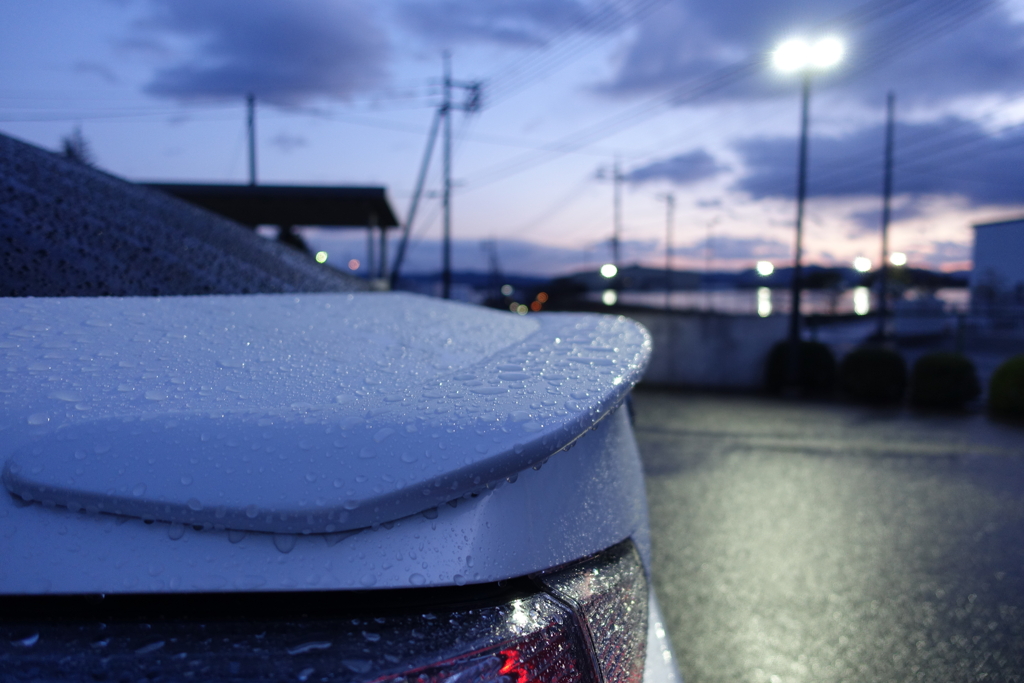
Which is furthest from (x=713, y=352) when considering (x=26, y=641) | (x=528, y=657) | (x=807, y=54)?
(x=26, y=641)

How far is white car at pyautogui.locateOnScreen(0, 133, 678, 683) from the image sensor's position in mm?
654

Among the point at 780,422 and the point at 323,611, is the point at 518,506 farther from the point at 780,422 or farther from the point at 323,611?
the point at 780,422

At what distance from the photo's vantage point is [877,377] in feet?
44.1

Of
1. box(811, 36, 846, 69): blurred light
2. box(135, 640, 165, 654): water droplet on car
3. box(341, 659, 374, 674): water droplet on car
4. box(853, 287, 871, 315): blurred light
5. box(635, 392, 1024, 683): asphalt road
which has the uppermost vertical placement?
box(811, 36, 846, 69): blurred light

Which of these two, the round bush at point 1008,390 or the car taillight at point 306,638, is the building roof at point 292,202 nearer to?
the round bush at point 1008,390

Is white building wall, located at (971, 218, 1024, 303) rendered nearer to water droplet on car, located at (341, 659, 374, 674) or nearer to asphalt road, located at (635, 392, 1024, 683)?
asphalt road, located at (635, 392, 1024, 683)

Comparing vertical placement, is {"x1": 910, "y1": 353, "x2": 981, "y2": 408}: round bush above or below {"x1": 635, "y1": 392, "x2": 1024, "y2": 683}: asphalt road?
above

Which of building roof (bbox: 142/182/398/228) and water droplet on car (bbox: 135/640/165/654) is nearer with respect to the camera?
water droplet on car (bbox: 135/640/165/654)

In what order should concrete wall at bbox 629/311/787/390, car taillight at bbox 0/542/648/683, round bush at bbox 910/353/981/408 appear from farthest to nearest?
concrete wall at bbox 629/311/787/390
round bush at bbox 910/353/981/408
car taillight at bbox 0/542/648/683

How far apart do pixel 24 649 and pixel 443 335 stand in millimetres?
982

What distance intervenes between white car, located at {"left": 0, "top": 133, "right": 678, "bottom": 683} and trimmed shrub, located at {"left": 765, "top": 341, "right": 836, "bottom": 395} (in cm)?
1535

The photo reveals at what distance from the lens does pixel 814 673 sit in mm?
2852

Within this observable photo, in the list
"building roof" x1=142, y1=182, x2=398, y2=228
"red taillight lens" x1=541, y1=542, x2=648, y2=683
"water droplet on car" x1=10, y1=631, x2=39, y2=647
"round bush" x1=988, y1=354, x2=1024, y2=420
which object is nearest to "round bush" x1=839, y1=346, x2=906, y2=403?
"round bush" x1=988, y1=354, x2=1024, y2=420

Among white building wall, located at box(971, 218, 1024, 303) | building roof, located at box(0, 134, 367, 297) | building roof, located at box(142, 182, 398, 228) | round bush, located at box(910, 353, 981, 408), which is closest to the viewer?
building roof, located at box(0, 134, 367, 297)
